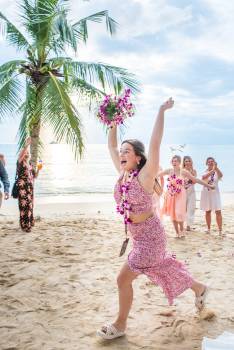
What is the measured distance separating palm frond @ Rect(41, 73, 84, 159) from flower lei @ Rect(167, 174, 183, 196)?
98.7 inches

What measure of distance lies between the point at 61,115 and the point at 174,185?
10.8 ft


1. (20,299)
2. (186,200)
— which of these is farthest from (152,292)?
(186,200)

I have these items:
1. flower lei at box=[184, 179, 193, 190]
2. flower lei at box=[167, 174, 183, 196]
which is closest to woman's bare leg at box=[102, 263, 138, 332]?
flower lei at box=[167, 174, 183, 196]

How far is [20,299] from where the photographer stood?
181 inches

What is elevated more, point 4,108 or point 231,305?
point 4,108

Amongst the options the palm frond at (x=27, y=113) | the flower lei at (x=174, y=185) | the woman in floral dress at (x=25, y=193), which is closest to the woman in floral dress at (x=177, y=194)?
the flower lei at (x=174, y=185)

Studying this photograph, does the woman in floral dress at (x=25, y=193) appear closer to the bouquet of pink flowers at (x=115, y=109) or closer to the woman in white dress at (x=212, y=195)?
the woman in white dress at (x=212, y=195)

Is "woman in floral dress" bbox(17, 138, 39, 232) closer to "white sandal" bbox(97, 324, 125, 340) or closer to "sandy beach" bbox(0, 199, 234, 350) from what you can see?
"sandy beach" bbox(0, 199, 234, 350)

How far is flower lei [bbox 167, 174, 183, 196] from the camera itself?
8.31m

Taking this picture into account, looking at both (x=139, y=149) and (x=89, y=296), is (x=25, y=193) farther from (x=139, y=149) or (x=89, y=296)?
(x=139, y=149)

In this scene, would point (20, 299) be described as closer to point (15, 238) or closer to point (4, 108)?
point (15, 238)

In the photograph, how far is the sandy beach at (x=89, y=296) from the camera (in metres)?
3.62

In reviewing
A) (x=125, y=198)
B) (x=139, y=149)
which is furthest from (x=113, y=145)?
(x=125, y=198)

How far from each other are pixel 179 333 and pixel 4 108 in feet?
24.7
